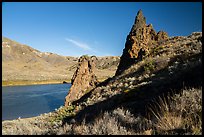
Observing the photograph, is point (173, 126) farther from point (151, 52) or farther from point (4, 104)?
point (4, 104)

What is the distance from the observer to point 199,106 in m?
5.88

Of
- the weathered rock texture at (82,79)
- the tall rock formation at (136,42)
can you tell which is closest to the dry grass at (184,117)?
the tall rock formation at (136,42)

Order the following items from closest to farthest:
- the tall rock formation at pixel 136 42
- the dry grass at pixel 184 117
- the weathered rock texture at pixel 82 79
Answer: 1. the dry grass at pixel 184 117
2. the tall rock formation at pixel 136 42
3. the weathered rock texture at pixel 82 79

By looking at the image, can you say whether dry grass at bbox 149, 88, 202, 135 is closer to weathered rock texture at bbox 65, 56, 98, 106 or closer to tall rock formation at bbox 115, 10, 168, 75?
tall rock formation at bbox 115, 10, 168, 75

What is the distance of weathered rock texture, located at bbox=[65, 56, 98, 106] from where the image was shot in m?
29.3

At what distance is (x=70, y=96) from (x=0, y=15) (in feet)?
73.2

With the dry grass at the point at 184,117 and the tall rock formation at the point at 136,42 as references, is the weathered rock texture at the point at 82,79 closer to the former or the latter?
the tall rock formation at the point at 136,42

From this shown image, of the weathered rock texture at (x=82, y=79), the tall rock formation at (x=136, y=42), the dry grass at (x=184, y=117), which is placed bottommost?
the dry grass at (x=184, y=117)

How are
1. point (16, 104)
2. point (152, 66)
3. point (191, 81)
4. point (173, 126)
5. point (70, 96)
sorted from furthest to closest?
point (16, 104) → point (70, 96) → point (152, 66) → point (191, 81) → point (173, 126)

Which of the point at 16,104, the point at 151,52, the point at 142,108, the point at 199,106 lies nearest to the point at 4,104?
the point at 16,104

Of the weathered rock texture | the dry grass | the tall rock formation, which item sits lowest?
the dry grass

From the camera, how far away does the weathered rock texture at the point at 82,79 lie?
2930 centimetres

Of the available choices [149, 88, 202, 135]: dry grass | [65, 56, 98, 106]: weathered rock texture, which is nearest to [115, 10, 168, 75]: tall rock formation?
[65, 56, 98, 106]: weathered rock texture

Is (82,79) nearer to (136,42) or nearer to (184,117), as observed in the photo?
(136,42)
